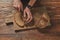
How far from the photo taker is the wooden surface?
4.38 feet

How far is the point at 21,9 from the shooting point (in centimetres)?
134

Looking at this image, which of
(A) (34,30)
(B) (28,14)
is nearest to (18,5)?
(B) (28,14)

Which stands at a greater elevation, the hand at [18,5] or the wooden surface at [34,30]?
the hand at [18,5]

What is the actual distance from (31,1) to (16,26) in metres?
0.18

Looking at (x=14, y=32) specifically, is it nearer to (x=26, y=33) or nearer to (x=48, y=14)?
(x=26, y=33)

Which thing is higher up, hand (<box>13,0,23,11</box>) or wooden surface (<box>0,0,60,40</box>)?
hand (<box>13,0,23,11</box>)

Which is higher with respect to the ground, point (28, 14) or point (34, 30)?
point (28, 14)

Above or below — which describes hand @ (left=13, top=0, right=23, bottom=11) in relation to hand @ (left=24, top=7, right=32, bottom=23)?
above

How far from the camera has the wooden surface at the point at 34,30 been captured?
1336 millimetres

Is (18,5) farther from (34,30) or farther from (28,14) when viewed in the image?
(34,30)

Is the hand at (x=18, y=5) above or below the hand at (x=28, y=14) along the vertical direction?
above

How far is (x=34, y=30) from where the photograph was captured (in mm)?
1350

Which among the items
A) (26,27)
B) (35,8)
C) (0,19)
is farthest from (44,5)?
(0,19)

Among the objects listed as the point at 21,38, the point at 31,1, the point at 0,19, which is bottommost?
the point at 21,38
